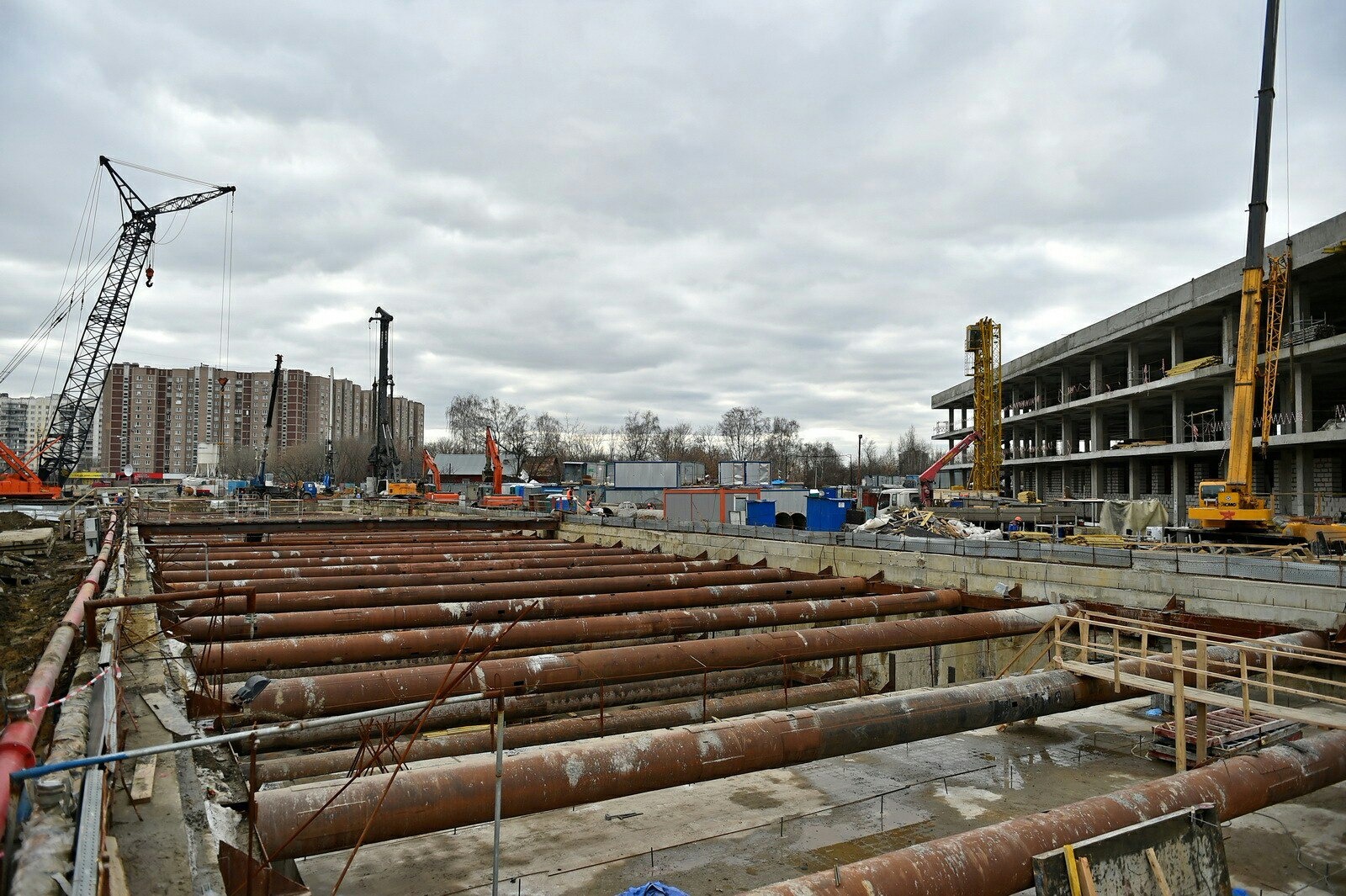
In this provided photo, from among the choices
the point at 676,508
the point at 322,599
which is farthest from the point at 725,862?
the point at 676,508

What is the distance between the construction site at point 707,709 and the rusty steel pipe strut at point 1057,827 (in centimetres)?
3

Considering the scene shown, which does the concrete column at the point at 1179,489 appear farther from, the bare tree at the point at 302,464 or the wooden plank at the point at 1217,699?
the bare tree at the point at 302,464

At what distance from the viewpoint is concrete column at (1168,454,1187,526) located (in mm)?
37206

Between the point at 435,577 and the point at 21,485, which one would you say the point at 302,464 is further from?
the point at 435,577

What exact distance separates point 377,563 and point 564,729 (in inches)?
419

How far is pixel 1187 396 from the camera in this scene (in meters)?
39.0

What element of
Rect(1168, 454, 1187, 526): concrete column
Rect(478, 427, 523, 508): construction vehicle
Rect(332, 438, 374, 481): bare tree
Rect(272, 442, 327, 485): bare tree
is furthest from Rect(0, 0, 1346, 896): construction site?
Rect(332, 438, 374, 481): bare tree

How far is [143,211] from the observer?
50750 mm

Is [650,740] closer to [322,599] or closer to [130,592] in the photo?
[322,599]

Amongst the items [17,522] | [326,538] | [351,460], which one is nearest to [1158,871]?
[326,538]

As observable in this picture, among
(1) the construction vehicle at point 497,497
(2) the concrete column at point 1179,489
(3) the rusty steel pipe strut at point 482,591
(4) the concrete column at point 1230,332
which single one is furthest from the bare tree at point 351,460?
(4) the concrete column at point 1230,332

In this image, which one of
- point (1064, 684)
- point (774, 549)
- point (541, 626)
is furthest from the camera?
point (774, 549)

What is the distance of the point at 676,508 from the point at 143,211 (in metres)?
41.2

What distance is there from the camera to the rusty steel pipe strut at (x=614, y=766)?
546 centimetres
